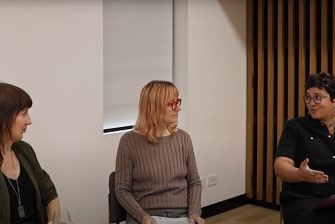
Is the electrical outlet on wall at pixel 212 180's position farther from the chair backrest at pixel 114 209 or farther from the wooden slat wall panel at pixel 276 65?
the chair backrest at pixel 114 209

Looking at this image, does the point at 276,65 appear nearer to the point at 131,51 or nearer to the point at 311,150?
→ the point at 131,51

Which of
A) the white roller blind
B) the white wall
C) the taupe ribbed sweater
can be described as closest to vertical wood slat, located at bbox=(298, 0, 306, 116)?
the white wall

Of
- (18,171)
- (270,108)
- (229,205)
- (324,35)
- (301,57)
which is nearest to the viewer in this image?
(18,171)

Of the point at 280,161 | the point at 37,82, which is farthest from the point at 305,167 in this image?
the point at 37,82

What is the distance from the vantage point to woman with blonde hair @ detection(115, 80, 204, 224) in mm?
3146

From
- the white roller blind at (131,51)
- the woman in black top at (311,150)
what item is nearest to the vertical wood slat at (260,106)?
the white roller blind at (131,51)

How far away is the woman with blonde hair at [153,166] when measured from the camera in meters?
3.15

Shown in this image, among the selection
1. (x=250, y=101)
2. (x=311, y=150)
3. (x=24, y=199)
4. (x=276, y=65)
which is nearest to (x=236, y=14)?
(x=276, y=65)

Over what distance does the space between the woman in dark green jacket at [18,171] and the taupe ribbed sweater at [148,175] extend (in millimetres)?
413

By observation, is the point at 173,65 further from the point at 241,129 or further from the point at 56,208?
the point at 56,208

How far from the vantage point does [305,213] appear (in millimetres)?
3248

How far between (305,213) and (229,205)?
207 cm

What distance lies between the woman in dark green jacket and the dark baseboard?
2300 millimetres

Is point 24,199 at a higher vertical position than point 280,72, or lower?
lower
